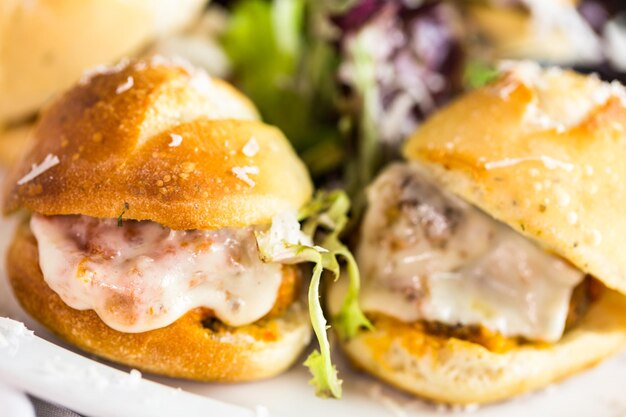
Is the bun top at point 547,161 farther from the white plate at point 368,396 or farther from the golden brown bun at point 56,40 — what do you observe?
the golden brown bun at point 56,40

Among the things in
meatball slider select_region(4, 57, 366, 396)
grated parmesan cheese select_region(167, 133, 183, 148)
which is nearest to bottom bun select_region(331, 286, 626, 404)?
meatball slider select_region(4, 57, 366, 396)


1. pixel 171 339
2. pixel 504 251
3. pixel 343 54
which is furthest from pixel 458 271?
pixel 343 54

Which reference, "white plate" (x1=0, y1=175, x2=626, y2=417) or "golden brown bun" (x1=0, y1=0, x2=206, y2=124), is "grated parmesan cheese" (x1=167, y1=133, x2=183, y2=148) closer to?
"white plate" (x1=0, y1=175, x2=626, y2=417)

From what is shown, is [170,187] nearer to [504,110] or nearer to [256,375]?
[256,375]

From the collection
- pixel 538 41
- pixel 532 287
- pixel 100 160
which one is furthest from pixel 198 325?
pixel 538 41

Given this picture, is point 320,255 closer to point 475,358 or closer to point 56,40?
point 475,358
